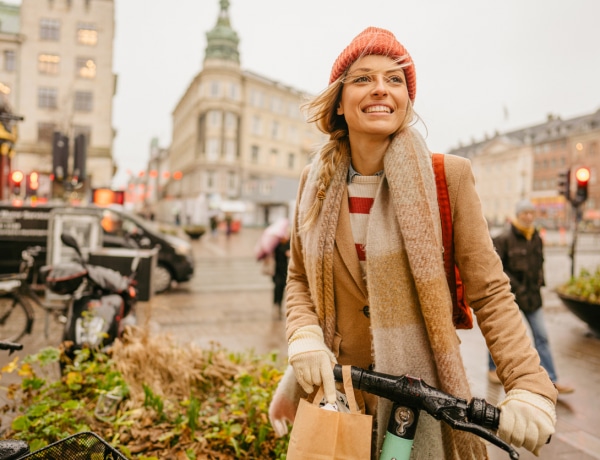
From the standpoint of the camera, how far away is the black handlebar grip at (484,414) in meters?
1.22

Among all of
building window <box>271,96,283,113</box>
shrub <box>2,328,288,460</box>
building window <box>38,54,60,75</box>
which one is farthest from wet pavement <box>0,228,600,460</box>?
building window <box>271,96,283,113</box>

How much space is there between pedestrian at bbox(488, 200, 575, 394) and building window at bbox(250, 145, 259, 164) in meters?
57.2

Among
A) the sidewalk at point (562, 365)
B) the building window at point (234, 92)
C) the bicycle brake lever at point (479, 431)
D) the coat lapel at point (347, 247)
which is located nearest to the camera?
the bicycle brake lever at point (479, 431)

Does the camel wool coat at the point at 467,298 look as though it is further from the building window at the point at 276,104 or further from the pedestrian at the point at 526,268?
the building window at the point at 276,104

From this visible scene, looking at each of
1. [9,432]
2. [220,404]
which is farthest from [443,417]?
[9,432]

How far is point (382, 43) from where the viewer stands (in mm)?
1629

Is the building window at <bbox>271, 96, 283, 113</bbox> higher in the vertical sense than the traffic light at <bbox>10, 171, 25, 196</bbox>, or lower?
higher

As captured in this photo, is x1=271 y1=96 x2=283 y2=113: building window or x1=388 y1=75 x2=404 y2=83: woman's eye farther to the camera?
x1=271 y1=96 x2=283 y2=113: building window

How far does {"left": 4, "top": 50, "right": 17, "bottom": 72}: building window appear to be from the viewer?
130ft

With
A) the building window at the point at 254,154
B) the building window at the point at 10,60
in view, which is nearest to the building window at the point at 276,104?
the building window at the point at 254,154

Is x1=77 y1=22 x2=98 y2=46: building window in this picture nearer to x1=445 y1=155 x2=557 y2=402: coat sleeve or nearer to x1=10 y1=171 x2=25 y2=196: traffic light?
x1=10 y1=171 x2=25 y2=196: traffic light

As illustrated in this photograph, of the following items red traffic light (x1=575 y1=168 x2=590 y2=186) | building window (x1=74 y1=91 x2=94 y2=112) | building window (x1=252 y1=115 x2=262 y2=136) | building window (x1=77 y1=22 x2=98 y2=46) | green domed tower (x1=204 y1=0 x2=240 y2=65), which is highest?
green domed tower (x1=204 y1=0 x2=240 y2=65)

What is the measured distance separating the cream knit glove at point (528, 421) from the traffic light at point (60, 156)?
14.6 metres

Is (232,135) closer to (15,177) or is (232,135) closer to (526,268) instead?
(15,177)
